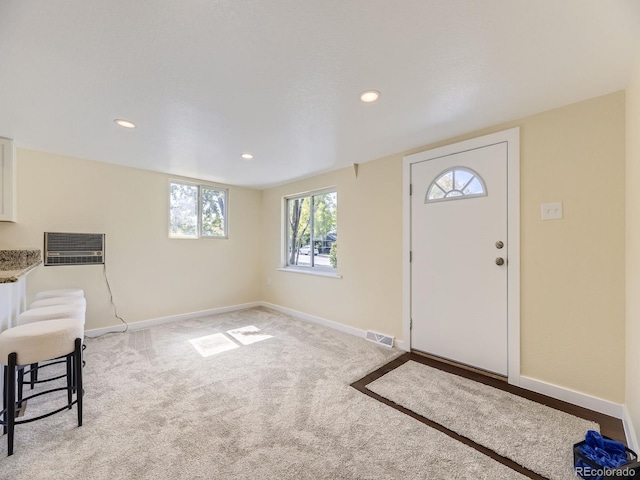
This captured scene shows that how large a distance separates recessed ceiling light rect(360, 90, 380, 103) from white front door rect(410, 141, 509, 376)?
1174mm

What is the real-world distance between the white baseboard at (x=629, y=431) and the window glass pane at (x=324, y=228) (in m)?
→ 2.91

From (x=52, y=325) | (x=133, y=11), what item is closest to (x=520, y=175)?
(x=133, y=11)

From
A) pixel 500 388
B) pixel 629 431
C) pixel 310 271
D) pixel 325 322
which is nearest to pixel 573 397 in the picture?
pixel 629 431

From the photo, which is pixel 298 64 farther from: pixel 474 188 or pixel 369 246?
pixel 369 246

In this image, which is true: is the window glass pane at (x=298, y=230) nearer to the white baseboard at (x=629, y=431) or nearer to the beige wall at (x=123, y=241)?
the beige wall at (x=123, y=241)

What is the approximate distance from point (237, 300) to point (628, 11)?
16.7 ft

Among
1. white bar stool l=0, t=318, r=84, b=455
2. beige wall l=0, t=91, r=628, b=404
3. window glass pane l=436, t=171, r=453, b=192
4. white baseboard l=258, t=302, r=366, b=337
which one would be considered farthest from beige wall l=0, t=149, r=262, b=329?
window glass pane l=436, t=171, r=453, b=192

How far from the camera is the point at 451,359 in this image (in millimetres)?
2713

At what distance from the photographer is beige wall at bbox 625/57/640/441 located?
150cm

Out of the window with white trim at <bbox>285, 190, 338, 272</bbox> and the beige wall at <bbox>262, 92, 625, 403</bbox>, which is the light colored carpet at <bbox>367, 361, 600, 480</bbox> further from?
the window with white trim at <bbox>285, 190, 338, 272</bbox>

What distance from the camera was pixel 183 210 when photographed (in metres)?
4.29

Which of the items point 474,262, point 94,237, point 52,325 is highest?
point 94,237

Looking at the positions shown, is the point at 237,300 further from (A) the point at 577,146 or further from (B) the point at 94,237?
(A) the point at 577,146

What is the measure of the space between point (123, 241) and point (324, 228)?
278cm
